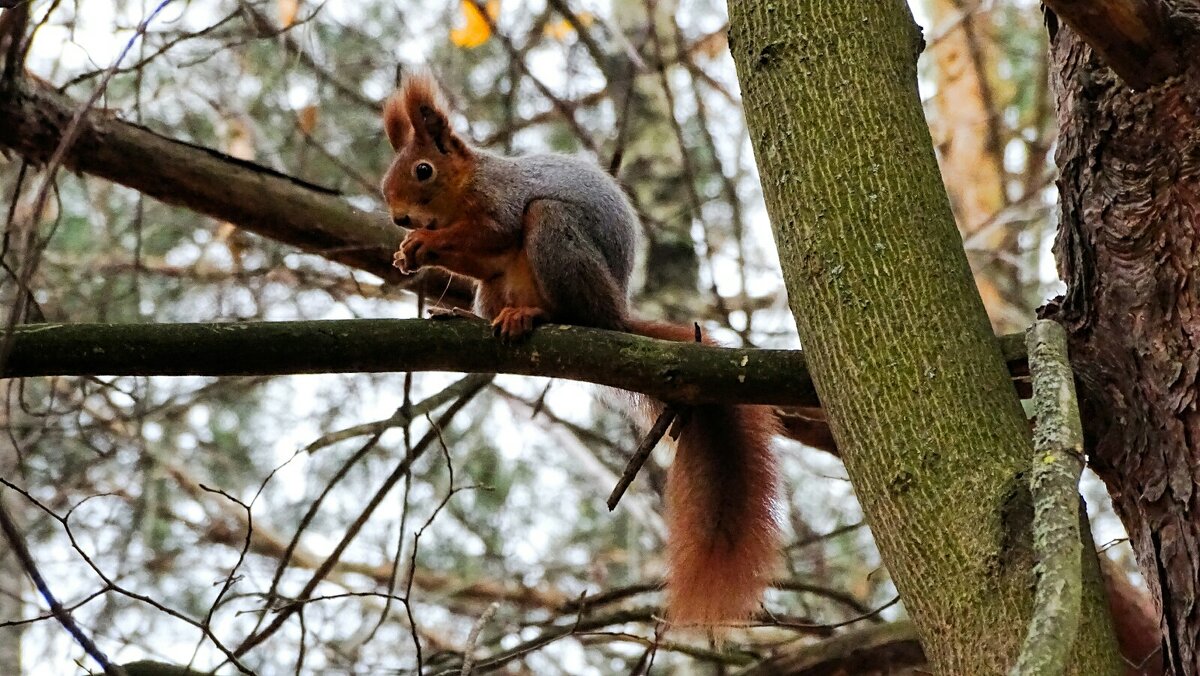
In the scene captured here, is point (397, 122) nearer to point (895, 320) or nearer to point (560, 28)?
point (895, 320)

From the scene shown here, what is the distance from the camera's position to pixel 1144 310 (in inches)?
66.9

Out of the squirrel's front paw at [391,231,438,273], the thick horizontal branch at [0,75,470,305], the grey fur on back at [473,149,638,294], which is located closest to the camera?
the thick horizontal branch at [0,75,470,305]

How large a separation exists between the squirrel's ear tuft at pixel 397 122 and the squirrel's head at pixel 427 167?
35 mm

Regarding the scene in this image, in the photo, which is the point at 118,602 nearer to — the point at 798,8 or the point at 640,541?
the point at 640,541

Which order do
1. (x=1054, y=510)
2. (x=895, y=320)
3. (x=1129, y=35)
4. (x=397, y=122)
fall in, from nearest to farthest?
(x=1054, y=510)
(x=895, y=320)
(x=1129, y=35)
(x=397, y=122)

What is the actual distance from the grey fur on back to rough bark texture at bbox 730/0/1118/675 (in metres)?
0.99

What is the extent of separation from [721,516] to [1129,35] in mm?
1014

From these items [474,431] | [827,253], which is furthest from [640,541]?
[827,253]

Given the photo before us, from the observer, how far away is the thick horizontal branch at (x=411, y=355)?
163cm

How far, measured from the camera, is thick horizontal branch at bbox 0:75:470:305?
8.32ft

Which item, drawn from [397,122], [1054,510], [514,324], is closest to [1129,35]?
[1054,510]

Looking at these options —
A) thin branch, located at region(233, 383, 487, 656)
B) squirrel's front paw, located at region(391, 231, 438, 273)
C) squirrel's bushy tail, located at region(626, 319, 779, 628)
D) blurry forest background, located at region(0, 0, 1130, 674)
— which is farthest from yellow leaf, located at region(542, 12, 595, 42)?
squirrel's bushy tail, located at region(626, 319, 779, 628)

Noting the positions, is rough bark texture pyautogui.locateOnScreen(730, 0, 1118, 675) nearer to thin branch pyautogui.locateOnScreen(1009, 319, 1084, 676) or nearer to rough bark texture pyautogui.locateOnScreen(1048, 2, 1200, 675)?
thin branch pyautogui.locateOnScreen(1009, 319, 1084, 676)

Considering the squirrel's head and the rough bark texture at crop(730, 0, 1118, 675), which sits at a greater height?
the squirrel's head
